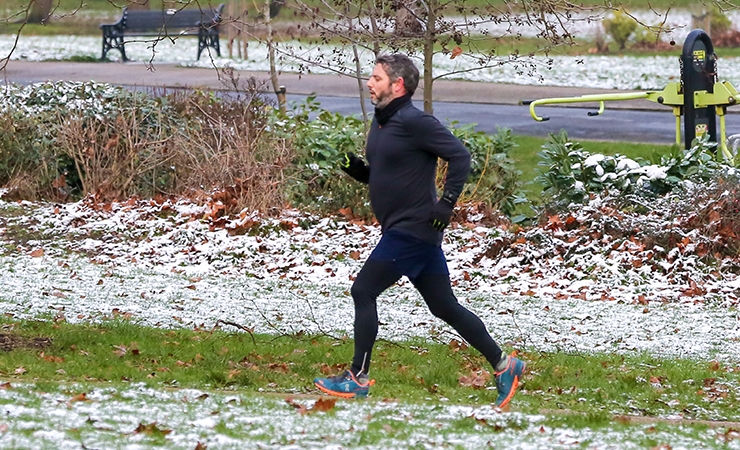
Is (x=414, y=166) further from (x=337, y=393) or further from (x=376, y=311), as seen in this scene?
(x=337, y=393)

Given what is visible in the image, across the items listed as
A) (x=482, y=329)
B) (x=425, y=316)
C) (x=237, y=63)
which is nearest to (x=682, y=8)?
(x=237, y=63)

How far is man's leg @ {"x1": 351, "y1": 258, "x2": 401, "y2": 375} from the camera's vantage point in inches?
227

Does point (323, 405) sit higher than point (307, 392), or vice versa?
point (323, 405)

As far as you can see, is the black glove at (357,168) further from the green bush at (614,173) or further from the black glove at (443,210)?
the green bush at (614,173)

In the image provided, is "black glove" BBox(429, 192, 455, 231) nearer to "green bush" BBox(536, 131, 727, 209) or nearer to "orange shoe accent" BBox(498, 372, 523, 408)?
"orange shoe accent" BBox(498, 372, 523, 408)

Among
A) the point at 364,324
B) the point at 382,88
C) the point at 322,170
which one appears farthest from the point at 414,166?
the point at 322,170

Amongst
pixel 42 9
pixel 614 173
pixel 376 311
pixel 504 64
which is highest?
pixel 42 9

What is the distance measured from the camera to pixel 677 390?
6492 millimetres

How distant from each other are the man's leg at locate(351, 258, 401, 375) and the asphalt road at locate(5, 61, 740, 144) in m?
9.85

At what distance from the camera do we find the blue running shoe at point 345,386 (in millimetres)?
5918

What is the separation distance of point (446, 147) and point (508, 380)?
1250 mm

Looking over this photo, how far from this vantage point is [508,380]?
5.90m

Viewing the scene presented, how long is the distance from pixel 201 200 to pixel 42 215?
1721 millimetres

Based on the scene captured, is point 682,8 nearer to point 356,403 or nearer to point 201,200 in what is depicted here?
point 201,200
